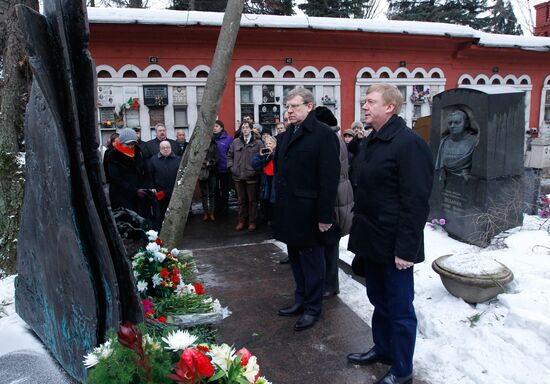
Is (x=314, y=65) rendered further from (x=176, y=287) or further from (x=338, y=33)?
(x=176, y=287)

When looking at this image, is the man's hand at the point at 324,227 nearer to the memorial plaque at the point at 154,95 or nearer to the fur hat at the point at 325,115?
the fur hat at the point at 325,115

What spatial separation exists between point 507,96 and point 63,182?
5660 mm

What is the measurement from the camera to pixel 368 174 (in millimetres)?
2748

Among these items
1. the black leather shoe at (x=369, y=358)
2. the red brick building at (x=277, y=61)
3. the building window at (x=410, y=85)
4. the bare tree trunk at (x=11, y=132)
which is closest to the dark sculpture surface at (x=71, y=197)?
the black leather shoe at (x=369, y=358)

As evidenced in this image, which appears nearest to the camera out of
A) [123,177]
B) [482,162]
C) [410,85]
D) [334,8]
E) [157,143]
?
[123,177]

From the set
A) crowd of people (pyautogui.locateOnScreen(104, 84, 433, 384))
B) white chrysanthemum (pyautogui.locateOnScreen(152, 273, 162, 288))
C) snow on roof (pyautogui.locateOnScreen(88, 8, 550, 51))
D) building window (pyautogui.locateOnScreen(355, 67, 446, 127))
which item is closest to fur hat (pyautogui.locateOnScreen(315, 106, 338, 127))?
crowd of people (pyautogui.locateOnScreen(104, 84, 433, 384))

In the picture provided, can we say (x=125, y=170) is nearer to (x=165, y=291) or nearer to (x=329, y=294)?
(x=165, y=291)

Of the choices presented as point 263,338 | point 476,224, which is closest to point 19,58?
point 263,338

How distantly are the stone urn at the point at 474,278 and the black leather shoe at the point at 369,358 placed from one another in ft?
3.26

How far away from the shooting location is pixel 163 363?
5.20 feet

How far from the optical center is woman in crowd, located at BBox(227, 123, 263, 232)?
7.39m

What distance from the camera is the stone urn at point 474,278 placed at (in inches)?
139

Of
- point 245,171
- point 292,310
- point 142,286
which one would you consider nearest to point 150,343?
point 142,286

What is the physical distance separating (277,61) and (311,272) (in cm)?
804
